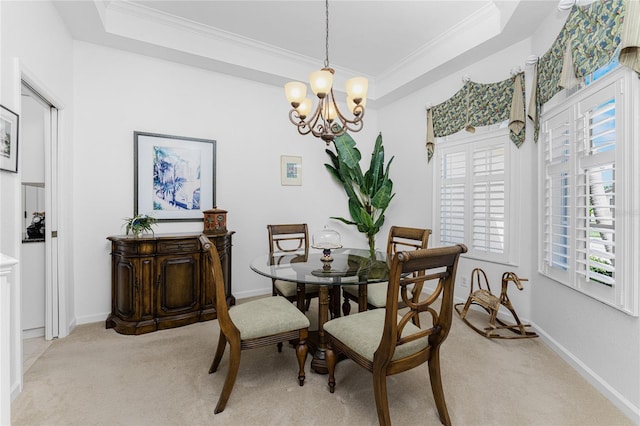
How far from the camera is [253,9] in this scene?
9.66ft

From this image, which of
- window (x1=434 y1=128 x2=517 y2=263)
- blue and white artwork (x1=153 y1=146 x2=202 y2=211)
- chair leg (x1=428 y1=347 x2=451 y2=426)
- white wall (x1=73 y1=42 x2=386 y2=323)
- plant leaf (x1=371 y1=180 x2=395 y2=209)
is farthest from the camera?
plant leaf (x1=371 y1=180 x2=395 y2=209)

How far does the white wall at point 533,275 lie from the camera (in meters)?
1.85

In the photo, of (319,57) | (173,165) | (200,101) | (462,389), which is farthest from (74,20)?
(462,389)

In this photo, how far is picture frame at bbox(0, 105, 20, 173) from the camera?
5.98 ft

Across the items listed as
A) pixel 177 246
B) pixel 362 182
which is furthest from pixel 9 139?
pixel 362 182

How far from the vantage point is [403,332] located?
166cm

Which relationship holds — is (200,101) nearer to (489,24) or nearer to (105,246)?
(105,246)

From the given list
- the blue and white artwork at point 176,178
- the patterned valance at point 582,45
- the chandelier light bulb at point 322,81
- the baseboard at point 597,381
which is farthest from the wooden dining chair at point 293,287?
the patterned valance at point 582,45

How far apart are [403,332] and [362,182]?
2878 mm

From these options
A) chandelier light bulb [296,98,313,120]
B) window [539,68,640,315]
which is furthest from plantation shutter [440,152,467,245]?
chandelier light bulb [296,98,313,120]

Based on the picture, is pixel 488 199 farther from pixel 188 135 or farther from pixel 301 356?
pixel 188 135

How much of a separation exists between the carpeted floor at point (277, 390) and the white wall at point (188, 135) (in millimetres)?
1219

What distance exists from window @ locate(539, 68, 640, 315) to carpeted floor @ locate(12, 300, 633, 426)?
0.71 meters

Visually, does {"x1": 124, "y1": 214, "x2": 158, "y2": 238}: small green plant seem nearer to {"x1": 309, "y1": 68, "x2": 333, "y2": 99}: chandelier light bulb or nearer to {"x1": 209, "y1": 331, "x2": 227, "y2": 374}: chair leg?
{"x1": 209, "y1": 331, "x2": 227, "y2": 374}: chair leg
